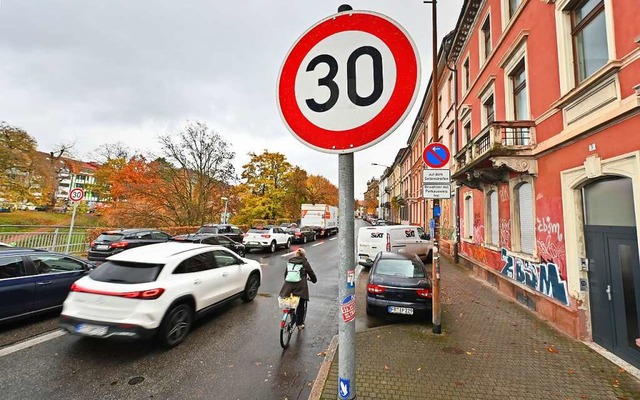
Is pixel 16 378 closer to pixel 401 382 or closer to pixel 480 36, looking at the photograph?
pixel 401 382

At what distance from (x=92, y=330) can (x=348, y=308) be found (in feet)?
16.0

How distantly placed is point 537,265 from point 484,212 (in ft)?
12.1

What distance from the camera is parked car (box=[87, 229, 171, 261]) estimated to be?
11.9 m

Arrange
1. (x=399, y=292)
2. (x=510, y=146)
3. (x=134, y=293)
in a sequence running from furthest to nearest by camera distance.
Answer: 1. (x=510, y=146)
2. (x=399, y=292)
3. (x=134, y=293)

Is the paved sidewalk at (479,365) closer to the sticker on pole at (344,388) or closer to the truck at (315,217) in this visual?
the sticker on pole at (344,388)

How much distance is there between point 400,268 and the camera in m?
6.82

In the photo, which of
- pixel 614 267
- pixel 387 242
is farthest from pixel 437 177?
pixel 387 242

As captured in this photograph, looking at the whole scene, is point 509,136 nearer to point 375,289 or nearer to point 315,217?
point 375,289

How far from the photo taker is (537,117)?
695 centimetres

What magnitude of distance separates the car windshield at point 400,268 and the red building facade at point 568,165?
2.72m

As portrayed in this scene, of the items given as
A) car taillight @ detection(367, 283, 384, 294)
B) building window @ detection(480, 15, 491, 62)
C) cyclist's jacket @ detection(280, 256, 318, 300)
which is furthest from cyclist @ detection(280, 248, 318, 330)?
building window @ detection(480, 15, 491, 62)

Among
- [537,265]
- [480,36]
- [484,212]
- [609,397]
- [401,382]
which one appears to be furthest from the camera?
[480,36]

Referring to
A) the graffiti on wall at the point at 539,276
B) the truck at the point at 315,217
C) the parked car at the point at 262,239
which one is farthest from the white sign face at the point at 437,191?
the truck at the point at 315,217

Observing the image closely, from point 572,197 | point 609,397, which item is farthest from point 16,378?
point 572,197
